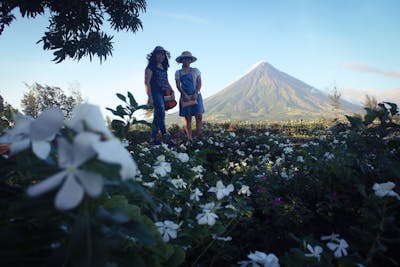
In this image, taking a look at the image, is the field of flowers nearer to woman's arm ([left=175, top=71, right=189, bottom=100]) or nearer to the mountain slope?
woman's arm ([left=175, top=71, right=189, bottom=100])

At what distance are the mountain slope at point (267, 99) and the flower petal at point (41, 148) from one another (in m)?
106

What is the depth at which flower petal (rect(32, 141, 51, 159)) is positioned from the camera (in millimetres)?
536

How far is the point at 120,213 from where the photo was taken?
1.92 ft

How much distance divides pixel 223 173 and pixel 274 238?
1.73 m

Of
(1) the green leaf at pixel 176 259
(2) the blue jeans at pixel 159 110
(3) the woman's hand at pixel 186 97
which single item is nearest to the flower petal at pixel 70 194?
(1) the green leaf at pixel 176 259

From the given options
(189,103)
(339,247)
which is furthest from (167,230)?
(189,103)

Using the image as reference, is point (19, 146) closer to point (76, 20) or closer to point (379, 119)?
point (379, 119)

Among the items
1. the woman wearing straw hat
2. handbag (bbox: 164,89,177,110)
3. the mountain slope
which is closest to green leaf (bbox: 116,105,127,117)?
handbag (bbox: 164,89,177,110)

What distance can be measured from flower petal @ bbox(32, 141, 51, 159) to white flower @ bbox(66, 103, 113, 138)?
6 cm

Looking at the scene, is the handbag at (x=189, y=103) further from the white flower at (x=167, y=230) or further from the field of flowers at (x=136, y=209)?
the white flower at (x=167, y=230)

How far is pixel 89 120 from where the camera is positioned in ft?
1.58

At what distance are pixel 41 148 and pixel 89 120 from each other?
0.12m

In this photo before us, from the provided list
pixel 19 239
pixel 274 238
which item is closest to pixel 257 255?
pixel 19 239

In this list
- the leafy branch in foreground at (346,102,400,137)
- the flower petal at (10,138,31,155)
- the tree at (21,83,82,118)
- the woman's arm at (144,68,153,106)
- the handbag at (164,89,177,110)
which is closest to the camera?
the flower petal at (10,138,31,155)
